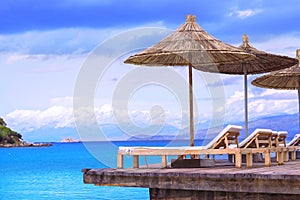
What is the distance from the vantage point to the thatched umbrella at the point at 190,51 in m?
7.97

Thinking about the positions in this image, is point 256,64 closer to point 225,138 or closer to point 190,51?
point 190,51

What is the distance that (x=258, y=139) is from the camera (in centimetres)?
812

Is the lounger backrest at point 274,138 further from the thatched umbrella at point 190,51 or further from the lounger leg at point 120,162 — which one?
the lounger leg at point 120,162

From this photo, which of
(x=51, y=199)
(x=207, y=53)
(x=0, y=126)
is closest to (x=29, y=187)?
(x=51, y=199)

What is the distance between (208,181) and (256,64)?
4266 millimetres

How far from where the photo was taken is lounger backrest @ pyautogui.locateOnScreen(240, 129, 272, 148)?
7.78 meters

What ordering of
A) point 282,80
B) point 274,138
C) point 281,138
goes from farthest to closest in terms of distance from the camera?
1. point 282,80
2. point 281,138
3. point 274,138

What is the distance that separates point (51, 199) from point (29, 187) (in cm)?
484

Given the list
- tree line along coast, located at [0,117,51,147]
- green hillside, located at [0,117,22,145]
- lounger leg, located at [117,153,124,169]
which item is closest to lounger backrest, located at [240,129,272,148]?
lounger leg, located at [117,153,124,169]

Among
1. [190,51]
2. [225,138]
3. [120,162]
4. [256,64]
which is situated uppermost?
[256,64]

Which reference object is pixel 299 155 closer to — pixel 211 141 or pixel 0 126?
pixel 211 141

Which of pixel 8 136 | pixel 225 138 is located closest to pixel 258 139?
pixel 225 138

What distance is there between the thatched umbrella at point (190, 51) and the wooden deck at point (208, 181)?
54.8 inches

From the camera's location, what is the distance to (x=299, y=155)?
35.5 ft
